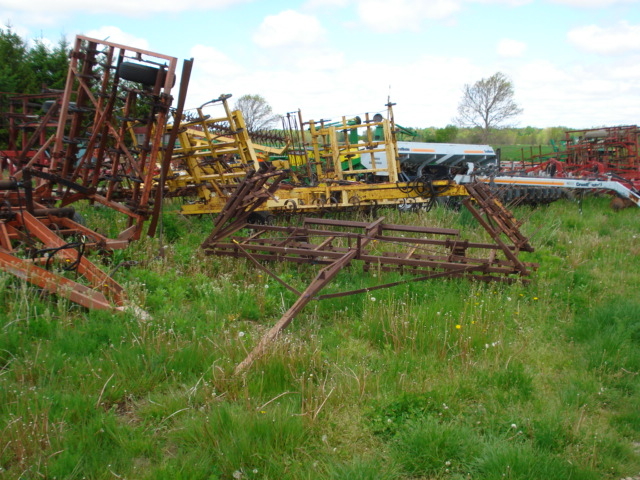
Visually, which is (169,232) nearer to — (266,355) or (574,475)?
(266,355)

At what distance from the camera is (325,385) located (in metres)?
3.76

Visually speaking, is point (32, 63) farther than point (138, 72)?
Yes

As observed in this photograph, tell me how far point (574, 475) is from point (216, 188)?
24.1 feet

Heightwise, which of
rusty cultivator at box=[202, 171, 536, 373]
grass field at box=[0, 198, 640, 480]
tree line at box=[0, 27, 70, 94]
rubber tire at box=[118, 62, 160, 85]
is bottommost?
grass field at box=[0, 198, 640, 480]

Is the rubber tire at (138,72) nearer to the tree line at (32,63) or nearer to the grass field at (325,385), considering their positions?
the grass field at (325,385)

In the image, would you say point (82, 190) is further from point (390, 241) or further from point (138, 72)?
point (390, 241)

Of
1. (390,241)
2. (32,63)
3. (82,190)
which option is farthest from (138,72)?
(32,63)

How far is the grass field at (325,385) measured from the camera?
2.99 m

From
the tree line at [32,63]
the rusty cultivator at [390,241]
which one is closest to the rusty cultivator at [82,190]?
the rusty cultivator at [390,241]

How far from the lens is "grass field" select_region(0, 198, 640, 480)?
Answer: 2.99 metres

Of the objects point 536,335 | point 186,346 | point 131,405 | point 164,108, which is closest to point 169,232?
point 164,108

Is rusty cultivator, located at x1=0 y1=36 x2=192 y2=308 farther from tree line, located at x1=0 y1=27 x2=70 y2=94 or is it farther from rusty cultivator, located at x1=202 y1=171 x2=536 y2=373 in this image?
tree line, located at x1=0 y1=27 x2=70 y2=94

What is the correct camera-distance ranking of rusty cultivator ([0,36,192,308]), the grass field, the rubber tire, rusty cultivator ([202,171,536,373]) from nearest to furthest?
the grass field
rusty cultivator ([0,36,192,308])
rusty cultivator ([202,171,536,373])
the rubber tire

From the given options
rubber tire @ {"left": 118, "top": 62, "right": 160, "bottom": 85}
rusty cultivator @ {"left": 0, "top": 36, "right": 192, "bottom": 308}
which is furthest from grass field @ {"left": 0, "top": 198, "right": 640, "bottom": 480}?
rubber tire @ {"left": 118, "top": 62, "right": 160, "bottom": 85}
